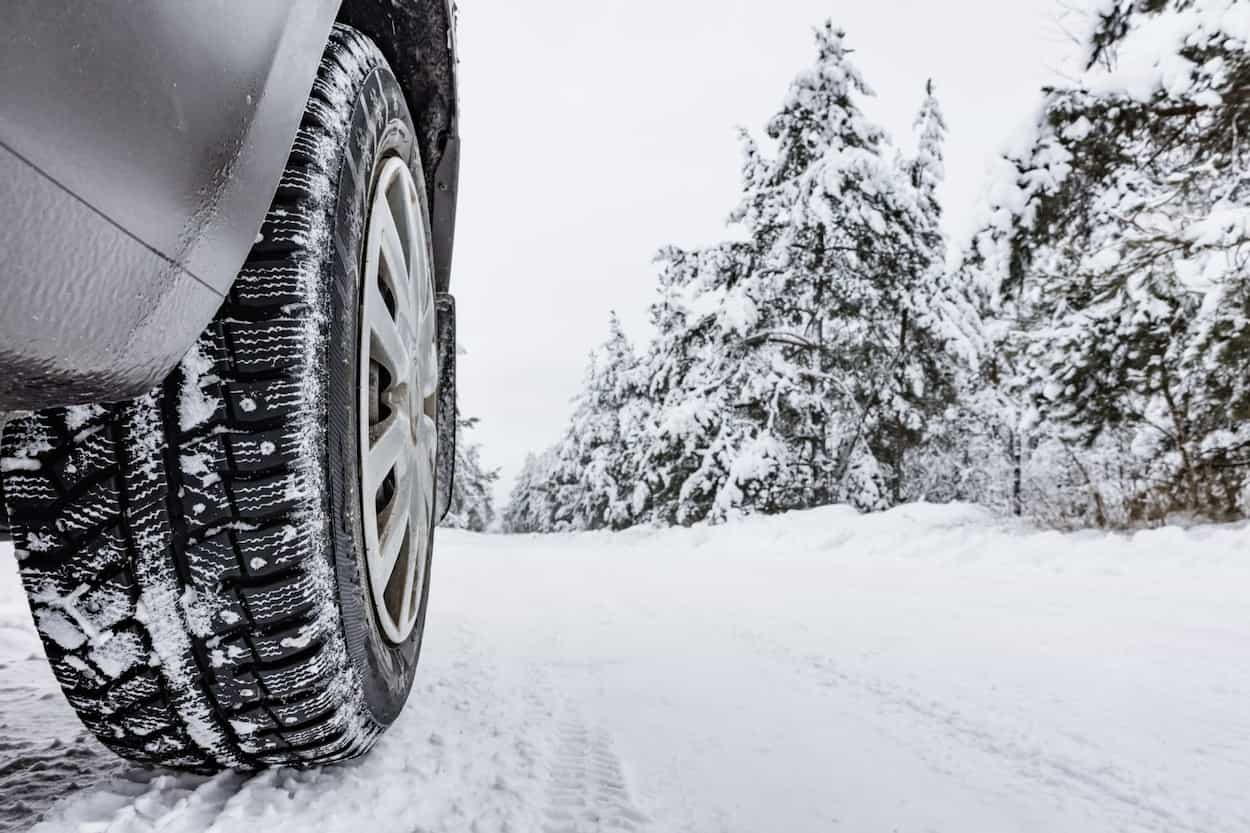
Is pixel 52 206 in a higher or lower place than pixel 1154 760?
higher

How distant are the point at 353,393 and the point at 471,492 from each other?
37.0m

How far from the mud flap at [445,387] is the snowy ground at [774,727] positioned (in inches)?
23.3

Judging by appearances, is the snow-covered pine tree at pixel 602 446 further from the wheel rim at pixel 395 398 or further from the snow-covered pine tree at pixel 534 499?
the wheel rim at pixel 395 398

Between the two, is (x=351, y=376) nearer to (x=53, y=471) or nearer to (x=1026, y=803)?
(x=53, y=471)

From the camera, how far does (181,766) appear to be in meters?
A: 1.12

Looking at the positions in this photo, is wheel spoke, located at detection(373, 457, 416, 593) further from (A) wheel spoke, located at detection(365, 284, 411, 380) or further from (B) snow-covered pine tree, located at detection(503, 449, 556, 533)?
(B) snow-covered pine tree, located at detection(503, 449, 556, 533)

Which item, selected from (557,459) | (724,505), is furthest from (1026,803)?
(557,459)

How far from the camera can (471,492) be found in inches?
1460

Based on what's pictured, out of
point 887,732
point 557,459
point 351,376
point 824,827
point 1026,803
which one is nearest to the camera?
point 351,376

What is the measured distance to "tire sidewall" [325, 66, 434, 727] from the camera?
3.27ft

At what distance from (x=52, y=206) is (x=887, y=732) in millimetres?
1775

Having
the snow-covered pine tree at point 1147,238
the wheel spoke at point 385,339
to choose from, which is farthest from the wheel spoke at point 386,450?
the snow-covered pine tree at point 1147,238

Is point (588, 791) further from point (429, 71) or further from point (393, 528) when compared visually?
point (429, 71)

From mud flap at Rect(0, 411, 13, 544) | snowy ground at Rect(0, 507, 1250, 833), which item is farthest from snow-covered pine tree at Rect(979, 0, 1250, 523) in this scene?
mud flap at Rect(0, 411, 13, 544)
